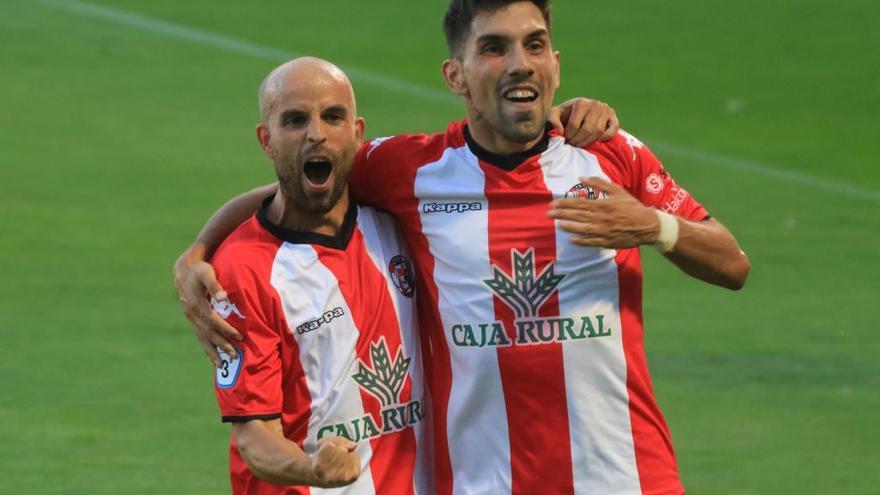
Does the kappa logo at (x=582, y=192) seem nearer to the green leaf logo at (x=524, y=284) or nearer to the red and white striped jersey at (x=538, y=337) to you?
the red and white striped jersey at (x=538, y=337)

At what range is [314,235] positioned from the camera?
16.6 feet

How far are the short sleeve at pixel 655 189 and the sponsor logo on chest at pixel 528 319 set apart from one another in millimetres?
340

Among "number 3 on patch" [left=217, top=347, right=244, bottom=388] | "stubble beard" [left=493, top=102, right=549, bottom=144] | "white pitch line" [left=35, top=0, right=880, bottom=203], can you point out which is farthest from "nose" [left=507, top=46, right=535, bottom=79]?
"white pitch line" [left=35, top=0, right=880, bottom=203]

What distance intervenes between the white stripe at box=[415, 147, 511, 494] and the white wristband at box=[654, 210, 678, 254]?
522mm

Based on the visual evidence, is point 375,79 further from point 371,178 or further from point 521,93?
point 521,93

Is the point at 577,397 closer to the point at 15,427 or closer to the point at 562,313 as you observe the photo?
the point at 562,313

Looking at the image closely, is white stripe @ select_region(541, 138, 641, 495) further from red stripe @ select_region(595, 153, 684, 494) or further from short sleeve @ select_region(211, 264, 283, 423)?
short sleeve @ select_region(211, 264, 283, 423)

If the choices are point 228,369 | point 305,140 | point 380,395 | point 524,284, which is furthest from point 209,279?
point 524,284

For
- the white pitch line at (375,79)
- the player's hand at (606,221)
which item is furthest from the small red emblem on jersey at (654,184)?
the white pitch line at (375,79)

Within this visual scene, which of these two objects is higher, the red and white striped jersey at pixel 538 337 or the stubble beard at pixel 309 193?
the stubble beard at pixel 309 193

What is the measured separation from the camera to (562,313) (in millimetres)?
5016

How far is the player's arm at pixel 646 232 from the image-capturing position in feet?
15.3

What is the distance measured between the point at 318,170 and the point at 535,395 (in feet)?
2.86

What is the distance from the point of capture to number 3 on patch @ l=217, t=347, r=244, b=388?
486 centimetres
